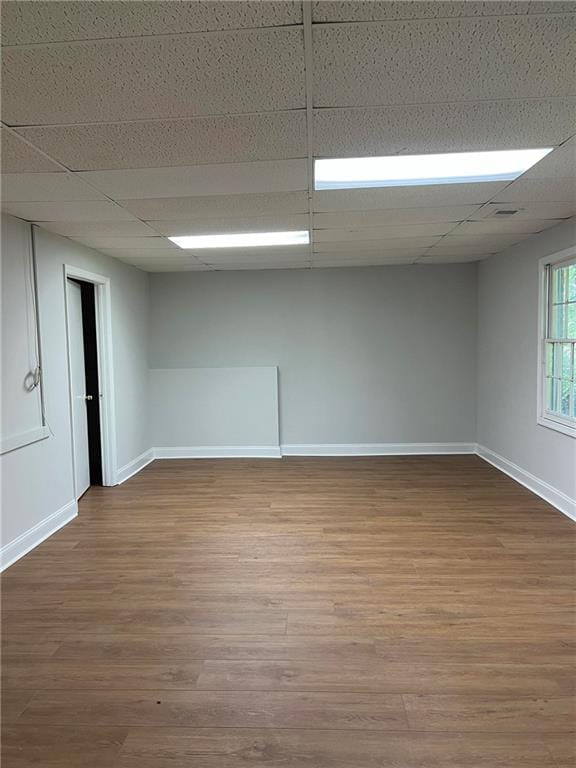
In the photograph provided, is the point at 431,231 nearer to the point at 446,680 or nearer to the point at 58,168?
the point at 58,168

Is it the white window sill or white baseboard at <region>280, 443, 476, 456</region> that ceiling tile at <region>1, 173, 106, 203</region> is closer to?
the white window sill

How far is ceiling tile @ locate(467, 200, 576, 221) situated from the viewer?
10.5 feet

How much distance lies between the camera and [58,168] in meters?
2.38

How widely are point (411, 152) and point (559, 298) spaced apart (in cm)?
251

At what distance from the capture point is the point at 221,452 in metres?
6.00

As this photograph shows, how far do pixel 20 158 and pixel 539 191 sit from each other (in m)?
2.93

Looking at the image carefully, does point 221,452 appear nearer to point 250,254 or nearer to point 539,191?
point 250,254

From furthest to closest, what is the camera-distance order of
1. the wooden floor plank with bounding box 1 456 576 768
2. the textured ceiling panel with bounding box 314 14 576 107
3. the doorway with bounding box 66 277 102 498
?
the doorway with bounding box 66 277 102 498 → the wooden floor plank with bounding box 1 456 576 768 → the textured ceiling panel with bounding box 314 14 576 107

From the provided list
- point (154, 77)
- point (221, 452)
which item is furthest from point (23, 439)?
point (221, 452)

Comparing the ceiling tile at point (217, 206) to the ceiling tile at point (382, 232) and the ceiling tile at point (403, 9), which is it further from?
the ceiling tile at point (403, 9)

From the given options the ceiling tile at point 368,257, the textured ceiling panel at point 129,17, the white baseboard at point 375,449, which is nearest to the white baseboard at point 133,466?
the white baseboard at point 375,449

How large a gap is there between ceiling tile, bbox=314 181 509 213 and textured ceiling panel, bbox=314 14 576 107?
3.32 feet

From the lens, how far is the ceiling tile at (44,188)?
8.18ft

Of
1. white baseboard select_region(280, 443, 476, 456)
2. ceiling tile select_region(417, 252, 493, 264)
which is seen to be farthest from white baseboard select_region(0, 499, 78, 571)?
ceiling tile select_region(417, 252, 493, 264)
